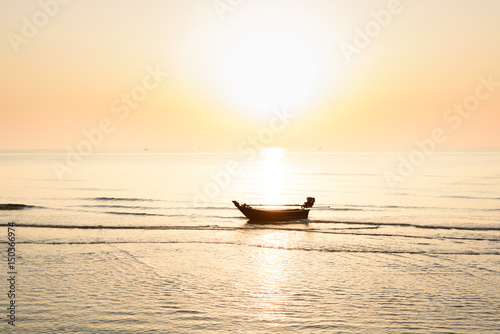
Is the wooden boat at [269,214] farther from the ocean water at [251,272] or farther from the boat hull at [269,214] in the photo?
the ocean water at [251,272]

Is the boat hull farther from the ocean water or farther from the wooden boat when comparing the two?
the ocean water

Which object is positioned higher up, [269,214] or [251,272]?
[269,214]

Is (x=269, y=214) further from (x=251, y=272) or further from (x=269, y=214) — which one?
(x=251, y=272)

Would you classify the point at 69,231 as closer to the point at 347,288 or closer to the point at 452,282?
the point at 347,288

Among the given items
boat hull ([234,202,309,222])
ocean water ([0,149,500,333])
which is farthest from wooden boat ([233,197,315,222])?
ocean water ([0,149,500,333])

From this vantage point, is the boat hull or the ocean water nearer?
the ocean water

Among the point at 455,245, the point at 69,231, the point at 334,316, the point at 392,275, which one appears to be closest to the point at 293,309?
the point at 334,316

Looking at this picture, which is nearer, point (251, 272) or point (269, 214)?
point (251, 272)

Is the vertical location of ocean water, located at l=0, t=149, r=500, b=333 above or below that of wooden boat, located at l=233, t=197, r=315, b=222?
below

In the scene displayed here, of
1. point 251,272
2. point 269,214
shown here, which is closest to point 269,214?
point 269,214

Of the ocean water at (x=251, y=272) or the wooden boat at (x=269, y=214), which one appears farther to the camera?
the wooden boat at (x=269, y=214)

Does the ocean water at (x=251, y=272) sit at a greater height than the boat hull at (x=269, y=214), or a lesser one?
lesser

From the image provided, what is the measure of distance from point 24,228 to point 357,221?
94.6ft

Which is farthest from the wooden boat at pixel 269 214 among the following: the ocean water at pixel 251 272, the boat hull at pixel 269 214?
the ocean water at pixel 251 272
